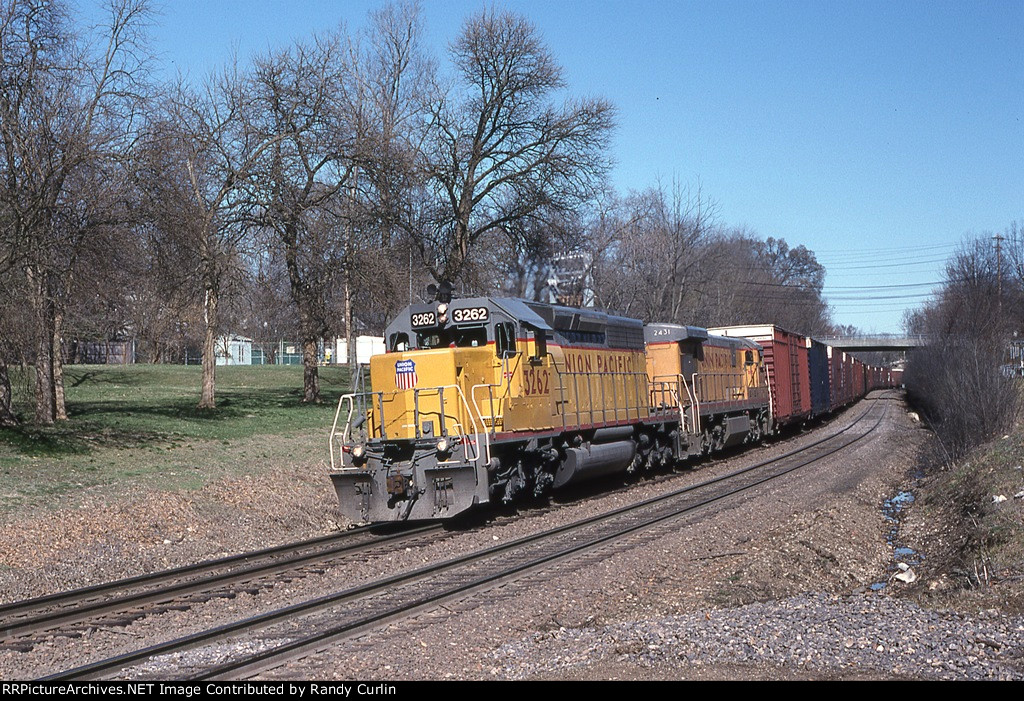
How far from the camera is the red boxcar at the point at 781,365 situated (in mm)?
31094

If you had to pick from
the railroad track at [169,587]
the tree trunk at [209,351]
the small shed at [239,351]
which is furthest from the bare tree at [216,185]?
the small shed at [239,351]

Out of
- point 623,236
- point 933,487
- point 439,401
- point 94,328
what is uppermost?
point 623,236

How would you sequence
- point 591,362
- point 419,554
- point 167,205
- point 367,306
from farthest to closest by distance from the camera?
point 367,306
point 167,205
point 591,362
point 419,554

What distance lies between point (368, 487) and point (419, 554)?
188cm

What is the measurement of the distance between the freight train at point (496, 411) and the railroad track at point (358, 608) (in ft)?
4.94

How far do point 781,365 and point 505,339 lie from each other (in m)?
19.0

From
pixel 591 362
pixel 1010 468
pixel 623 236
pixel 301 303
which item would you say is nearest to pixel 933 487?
pixel 1010 468

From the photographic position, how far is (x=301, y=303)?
3312cm

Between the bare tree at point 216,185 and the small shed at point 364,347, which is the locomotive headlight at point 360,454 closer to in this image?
the bare tree at point 216,185

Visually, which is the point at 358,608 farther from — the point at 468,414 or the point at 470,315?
the point at 470,315

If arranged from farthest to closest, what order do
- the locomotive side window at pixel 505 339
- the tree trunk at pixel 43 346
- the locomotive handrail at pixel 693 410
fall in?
1. the locomotive handrail at pixel 693 410
2. the tree trunk at pixel 43 346
3. the locomotive side window at pixel 505 339

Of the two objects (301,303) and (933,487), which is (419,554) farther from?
(301,303)

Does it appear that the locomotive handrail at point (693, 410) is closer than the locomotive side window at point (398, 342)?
No

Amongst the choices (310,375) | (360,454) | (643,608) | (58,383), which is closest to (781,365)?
(310,375)
